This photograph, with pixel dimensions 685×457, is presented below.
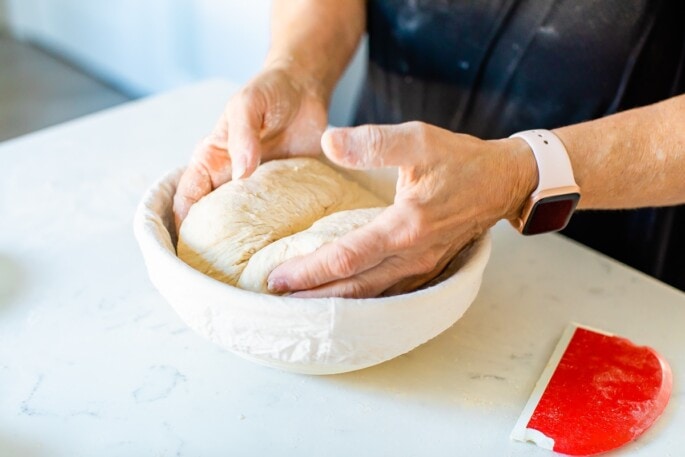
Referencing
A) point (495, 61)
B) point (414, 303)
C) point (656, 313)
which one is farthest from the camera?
point (495, 61)

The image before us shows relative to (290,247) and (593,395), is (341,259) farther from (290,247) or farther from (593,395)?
(593,395)

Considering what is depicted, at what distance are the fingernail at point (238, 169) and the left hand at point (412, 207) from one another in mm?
177

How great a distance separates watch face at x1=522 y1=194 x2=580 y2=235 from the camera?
79 cm

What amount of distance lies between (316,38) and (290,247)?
20.2 inches

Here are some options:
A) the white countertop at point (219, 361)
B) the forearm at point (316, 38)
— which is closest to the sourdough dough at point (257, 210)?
the white countertop at point (219, 361)

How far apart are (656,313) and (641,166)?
0.20 meters

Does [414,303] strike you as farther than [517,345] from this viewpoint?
No

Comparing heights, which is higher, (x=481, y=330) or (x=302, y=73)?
(x=302, y=73)

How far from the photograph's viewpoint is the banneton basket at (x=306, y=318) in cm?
64

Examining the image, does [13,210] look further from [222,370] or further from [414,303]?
[414,303]

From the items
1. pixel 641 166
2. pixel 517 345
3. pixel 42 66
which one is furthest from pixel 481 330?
pixel 42 66

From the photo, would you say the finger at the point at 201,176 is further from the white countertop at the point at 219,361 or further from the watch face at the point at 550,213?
the watch face at the point at 550,213

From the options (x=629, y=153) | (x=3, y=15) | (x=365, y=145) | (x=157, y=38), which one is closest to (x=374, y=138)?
(x=365, y=145)

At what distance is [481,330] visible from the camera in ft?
2.81
